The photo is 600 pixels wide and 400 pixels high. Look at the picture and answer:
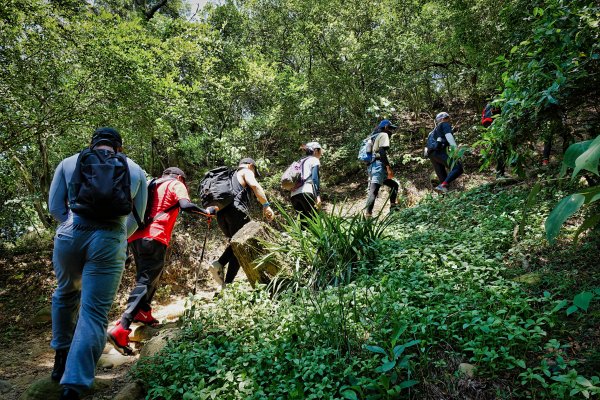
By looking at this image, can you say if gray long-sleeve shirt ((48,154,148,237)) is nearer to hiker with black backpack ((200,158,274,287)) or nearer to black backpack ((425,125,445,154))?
hiker with black backpack ((200,158,274,287))

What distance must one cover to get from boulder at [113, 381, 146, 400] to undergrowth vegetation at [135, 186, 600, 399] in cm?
7

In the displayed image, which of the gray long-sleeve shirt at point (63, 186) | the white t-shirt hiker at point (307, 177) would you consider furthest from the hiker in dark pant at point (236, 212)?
the gray long-sleeve shirt at point (63, 186)

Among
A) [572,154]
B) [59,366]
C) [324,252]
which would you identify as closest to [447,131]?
[324,252]

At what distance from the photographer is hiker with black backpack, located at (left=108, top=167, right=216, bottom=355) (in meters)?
3.67

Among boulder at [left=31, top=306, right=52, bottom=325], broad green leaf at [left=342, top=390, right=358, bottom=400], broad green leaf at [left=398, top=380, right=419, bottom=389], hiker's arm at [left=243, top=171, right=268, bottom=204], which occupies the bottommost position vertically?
broad green leaf at [left=398, top=380, right=419, bottom=389]

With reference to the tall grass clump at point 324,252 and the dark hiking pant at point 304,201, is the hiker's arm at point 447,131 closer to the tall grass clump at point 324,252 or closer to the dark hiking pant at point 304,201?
the dark hiking pant at point 304,201

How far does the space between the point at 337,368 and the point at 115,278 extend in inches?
68.8

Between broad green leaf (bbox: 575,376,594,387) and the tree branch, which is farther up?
the tree branch

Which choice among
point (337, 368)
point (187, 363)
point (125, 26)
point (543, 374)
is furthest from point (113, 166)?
point (125, 26)

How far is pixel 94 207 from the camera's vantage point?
2541 millimetres

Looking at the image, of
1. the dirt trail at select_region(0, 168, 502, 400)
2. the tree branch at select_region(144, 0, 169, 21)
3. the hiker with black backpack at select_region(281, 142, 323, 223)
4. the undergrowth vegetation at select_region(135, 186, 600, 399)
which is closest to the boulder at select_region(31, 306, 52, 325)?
the dirt trail at select_region(0, 168, 502, 400)

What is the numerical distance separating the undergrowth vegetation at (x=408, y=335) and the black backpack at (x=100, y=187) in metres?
1.29

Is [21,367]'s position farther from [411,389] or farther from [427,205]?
[427,205]

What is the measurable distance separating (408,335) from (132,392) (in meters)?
2.09
